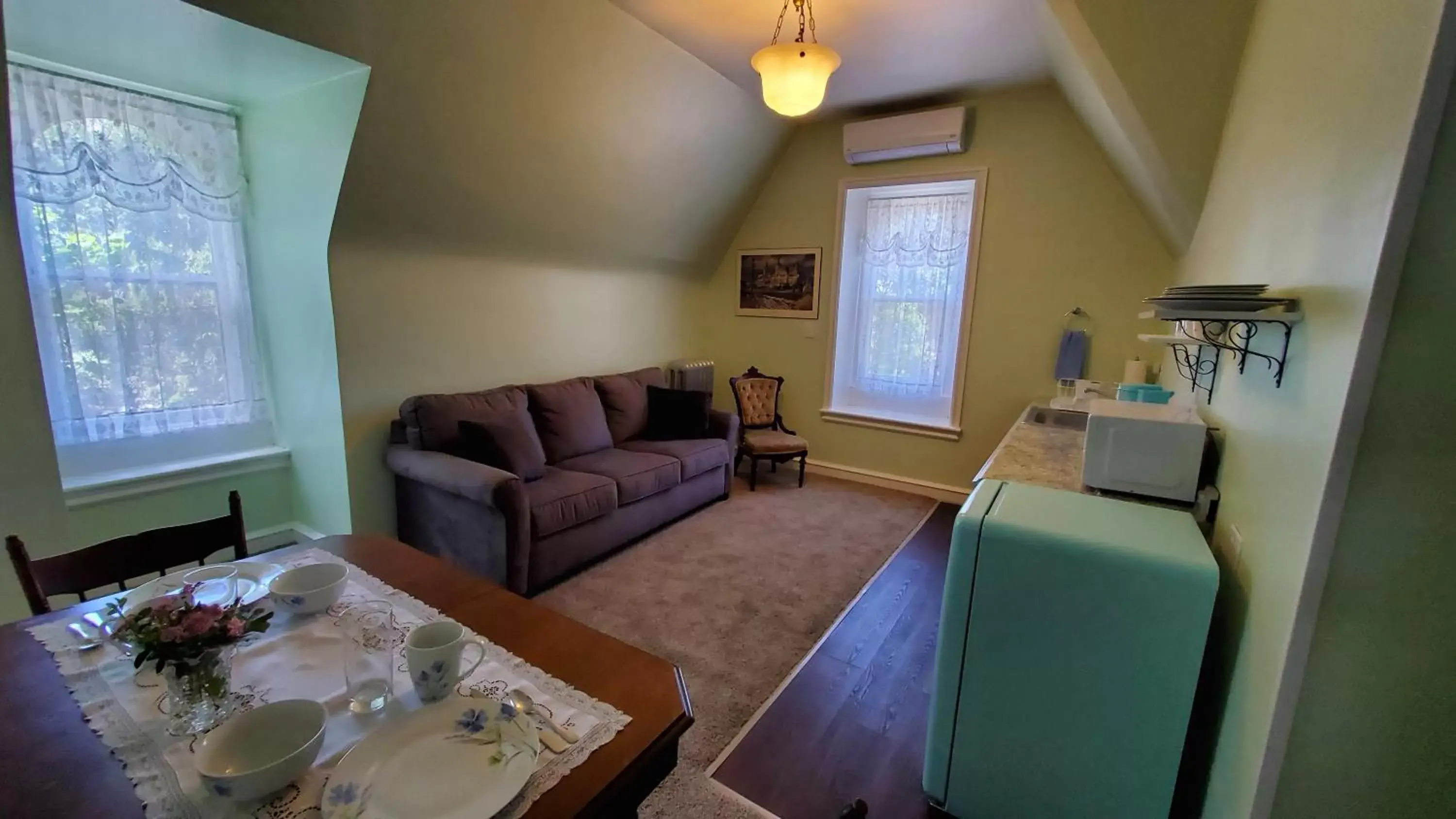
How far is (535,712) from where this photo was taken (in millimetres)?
937

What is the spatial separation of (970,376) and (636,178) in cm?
280

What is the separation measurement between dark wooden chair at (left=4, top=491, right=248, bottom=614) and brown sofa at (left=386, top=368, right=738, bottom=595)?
1064mm

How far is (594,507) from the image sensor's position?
295 centimetres

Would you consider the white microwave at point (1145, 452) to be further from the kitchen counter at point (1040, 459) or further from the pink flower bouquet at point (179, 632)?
the pink flower bouquet at point (179, 632)

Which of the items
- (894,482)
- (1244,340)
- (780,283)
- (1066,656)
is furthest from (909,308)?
(1066,656)

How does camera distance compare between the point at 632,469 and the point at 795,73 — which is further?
the point at 632,469

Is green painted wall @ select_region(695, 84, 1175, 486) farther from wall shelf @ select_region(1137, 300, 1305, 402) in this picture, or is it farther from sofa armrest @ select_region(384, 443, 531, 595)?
sofa armrest @ select_region(384, 443, 531, 595)

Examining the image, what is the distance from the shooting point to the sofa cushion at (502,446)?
9.42ft

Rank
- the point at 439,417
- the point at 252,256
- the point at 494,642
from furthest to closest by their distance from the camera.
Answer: the point at 252,256 → the point at 439,417 → the point at 494,642

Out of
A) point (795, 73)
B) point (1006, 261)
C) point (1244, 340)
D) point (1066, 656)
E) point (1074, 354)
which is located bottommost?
point (1066, 656)

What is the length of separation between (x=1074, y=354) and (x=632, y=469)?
2978mm

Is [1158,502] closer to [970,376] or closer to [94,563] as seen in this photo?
[970,376]

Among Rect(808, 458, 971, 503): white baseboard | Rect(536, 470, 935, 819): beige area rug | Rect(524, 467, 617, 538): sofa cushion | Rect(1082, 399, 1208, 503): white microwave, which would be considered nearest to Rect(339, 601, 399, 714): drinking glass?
Rect(536, 470, 935, 819): beige area rug

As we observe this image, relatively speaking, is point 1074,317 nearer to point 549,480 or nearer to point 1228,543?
point 1228,543
